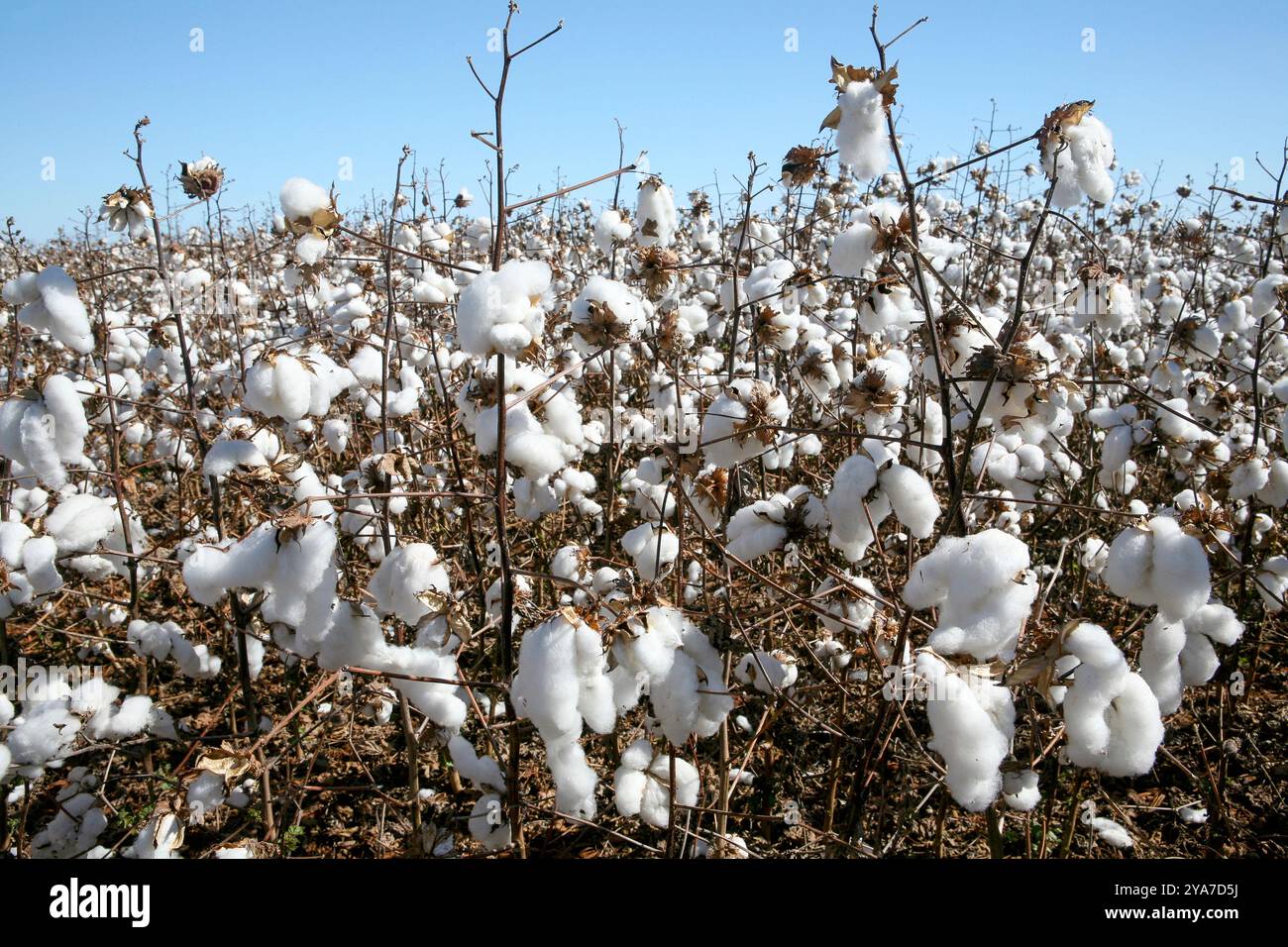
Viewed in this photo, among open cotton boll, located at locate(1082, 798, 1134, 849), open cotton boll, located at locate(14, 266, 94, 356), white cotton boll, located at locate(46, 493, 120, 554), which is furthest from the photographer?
open cotton boll, located at locate(1082, 798, 1134, 849)

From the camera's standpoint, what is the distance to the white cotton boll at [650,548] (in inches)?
87.1

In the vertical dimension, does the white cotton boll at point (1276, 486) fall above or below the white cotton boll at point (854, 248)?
below

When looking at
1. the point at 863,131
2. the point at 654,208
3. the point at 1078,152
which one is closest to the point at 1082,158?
the point at 1078,152

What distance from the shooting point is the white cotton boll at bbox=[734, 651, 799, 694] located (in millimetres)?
1723

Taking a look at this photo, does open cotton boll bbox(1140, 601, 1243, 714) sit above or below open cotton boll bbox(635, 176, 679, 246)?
below

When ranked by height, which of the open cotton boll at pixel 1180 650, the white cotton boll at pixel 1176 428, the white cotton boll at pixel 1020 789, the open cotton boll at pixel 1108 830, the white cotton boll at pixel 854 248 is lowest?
the open cotton boll at pixel 1108 830

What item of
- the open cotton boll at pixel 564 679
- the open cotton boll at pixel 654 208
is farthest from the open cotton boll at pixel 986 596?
the open cotton boll at pixel 654 208

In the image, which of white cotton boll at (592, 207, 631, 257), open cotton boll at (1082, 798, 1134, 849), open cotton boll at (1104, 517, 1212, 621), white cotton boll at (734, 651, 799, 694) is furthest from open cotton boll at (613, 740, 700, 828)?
white cotton boll at (592, 207, 631, 257)

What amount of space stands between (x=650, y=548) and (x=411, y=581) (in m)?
0.88

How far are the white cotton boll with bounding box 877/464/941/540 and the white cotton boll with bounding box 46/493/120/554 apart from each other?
1927 mm

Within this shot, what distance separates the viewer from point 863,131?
5.27ft

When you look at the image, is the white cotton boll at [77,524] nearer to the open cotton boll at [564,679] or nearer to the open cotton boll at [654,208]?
the open cotton boll at [564,679]

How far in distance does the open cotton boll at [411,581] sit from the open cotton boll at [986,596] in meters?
0.91

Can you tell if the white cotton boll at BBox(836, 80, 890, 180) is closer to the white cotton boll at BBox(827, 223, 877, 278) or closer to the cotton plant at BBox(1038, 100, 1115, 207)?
the white cotton boll at BBox(827, 223, 877, 278)
